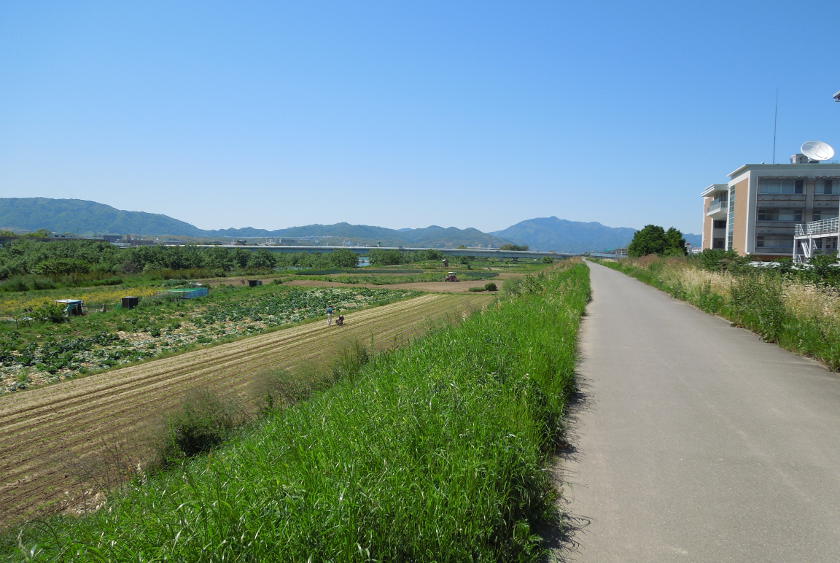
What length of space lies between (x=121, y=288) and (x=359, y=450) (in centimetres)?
7411

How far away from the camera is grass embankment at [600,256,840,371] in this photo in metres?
11.0

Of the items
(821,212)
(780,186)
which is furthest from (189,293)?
(821,212)

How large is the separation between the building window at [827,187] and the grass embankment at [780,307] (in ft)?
147

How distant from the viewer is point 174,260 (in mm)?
96188

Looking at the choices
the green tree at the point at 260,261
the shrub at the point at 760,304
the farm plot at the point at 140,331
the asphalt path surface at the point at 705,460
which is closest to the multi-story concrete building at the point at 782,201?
the farm plot at the point at 140,331

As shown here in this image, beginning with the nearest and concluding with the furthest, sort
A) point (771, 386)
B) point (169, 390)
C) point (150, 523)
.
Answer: point (150, 523), point (771, 386), point (169, 390)

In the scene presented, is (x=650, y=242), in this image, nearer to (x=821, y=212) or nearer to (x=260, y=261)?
(x=821, y=212)

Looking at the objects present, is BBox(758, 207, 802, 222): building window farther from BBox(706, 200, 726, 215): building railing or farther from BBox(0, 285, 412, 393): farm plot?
BBox(0, 285, 412, 393): farm plot

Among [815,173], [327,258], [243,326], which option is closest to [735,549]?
[243,326]

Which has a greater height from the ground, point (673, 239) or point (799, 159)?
point (799, 159)

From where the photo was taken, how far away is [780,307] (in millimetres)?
13461

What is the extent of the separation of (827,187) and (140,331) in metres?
65.7

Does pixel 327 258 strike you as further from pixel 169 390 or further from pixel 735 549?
pixel 735 549

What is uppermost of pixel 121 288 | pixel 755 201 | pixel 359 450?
pixel 755 201
